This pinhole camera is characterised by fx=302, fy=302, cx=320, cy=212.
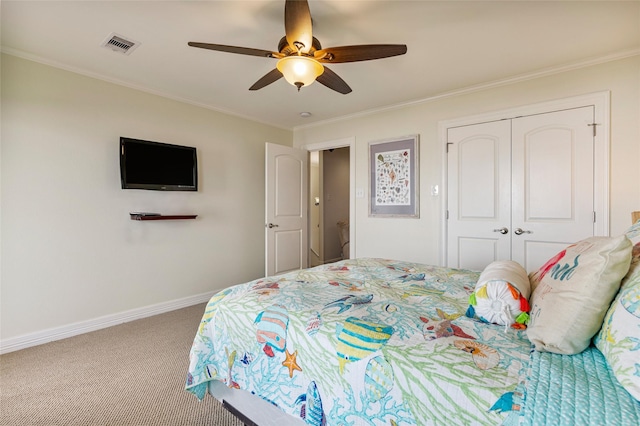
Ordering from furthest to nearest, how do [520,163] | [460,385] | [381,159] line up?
[381,159] → [520,163] → [460,385]

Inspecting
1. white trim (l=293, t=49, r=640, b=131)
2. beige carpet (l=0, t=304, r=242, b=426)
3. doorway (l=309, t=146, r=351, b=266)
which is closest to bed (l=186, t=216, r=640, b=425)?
beige carpet (l=0, t=304, r=242, b=426)

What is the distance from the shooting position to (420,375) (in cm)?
90

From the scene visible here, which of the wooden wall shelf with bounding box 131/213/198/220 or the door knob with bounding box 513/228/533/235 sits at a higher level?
the wooden wall shelf with bounding box 131/213/198/220

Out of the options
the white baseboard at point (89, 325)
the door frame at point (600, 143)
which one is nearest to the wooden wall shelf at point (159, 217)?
the white baseboard at point (89, 325)

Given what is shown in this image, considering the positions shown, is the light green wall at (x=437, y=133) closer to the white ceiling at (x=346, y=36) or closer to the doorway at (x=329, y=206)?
the white ceiling at (x=346, y=36)

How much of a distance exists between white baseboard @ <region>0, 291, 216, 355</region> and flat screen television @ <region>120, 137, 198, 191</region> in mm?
1282

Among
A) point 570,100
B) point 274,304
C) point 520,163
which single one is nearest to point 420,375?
point 274,304

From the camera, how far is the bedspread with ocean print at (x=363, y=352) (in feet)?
2.80

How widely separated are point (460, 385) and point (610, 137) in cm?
288

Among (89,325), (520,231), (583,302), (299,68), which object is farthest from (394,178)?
(89,325)

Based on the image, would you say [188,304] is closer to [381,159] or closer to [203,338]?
[203,338]

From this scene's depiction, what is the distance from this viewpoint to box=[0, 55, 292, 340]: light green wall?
2.47 meters

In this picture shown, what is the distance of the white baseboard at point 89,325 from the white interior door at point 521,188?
310cm

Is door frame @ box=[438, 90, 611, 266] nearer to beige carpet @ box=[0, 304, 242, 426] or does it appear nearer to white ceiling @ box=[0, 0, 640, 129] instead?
white ceiling @ box=[0, 0, 640, 129]
